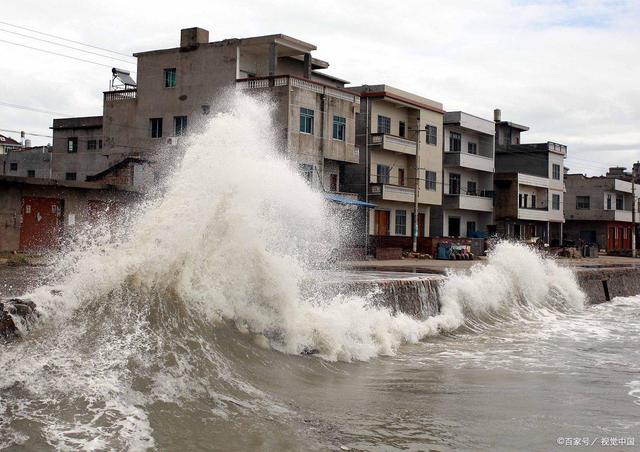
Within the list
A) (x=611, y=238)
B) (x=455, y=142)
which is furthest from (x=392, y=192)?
(x=611, y=238)

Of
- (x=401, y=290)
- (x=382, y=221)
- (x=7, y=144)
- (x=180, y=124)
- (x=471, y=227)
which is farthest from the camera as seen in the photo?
(x=7, y=144)

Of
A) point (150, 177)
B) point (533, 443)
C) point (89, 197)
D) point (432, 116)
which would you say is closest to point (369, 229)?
point (432, 116)

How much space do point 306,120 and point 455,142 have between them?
19.0 metres

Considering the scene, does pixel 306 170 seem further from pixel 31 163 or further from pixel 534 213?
pixel 534 213

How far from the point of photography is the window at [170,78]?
1581 inches

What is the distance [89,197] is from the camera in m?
29.6

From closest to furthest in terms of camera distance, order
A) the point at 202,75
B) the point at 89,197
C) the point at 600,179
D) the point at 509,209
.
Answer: the point at 89,197 < the point at 202,75 < the point at 509,209 < the point at 600,179

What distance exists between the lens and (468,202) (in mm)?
52219

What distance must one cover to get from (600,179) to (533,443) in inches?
2816

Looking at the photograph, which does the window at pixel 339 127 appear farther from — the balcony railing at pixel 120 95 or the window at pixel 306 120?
the balcony railing at pixel 120 95

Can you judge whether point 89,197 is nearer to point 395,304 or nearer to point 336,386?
point 395,304

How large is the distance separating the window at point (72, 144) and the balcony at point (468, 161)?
25332 millimetres

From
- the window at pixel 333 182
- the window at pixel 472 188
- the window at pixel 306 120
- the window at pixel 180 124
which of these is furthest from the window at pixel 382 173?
the window at pixel 180 124

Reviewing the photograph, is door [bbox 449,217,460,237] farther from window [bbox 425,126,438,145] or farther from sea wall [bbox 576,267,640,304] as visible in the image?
sea wall [bbox 576,267,640,304]
